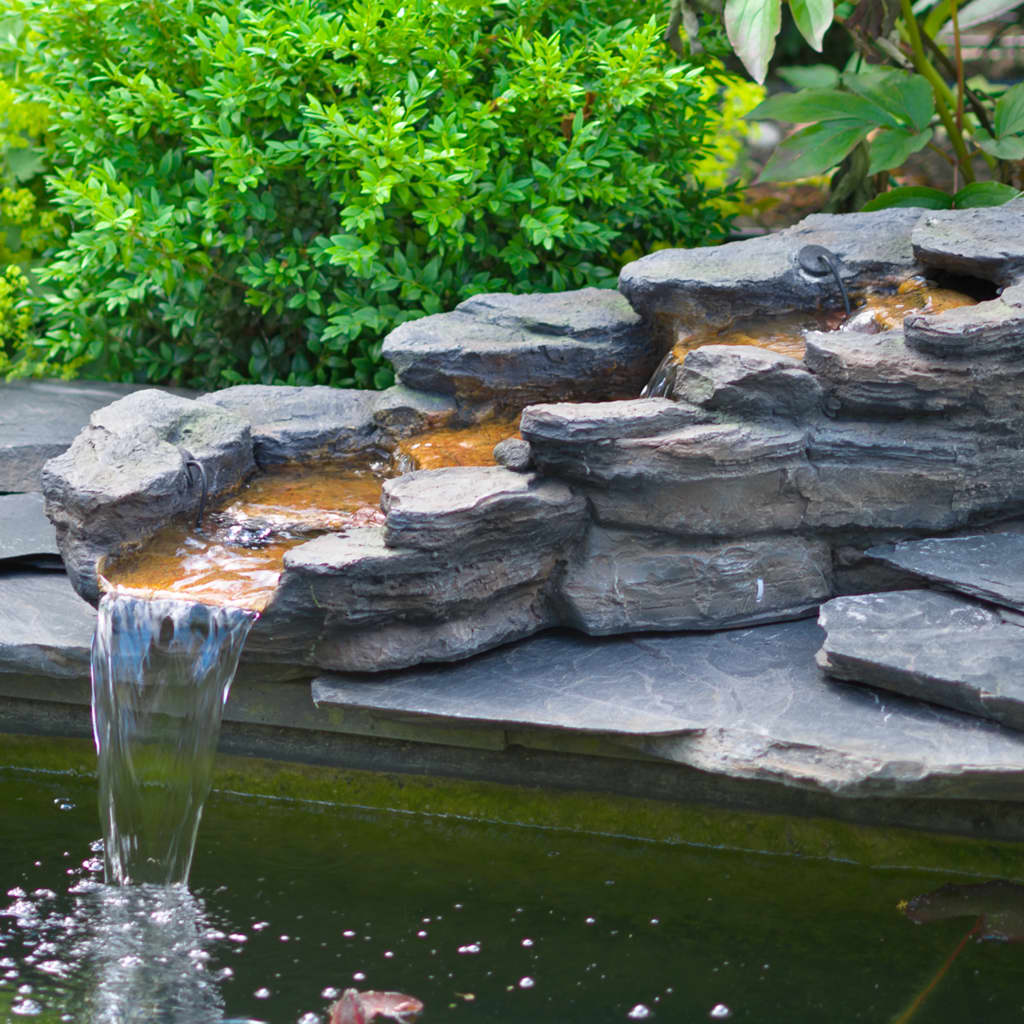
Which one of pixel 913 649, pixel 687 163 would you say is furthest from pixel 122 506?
pixel 687 163

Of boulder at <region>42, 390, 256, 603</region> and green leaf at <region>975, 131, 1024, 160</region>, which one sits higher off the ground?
green leaf at <region>975, 131, 1024, 160</region>

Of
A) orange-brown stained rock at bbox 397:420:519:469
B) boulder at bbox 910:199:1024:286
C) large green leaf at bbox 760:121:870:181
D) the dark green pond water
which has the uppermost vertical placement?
large green leaf at bbox 760:121:870:181

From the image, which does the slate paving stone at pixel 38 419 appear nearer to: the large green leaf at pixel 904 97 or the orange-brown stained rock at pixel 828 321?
the orange-brown stained rock at pixel 828 321

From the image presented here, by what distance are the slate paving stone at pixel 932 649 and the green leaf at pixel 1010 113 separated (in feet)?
8.84

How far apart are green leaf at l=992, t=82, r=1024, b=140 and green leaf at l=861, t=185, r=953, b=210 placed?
0.40 m

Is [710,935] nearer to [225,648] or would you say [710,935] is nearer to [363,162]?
[225,648]

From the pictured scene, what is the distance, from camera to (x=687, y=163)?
5590 mm

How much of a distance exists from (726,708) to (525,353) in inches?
59.6

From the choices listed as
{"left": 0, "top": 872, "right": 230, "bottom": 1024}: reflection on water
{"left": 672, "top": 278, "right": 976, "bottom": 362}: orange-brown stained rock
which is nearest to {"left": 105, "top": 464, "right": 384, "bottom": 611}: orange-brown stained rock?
{"left": 0, "top": 872, "right": 230, "bottom": 1024}: reflection on water

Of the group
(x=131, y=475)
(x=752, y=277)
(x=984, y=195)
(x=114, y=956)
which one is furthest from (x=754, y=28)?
(x=114, y=956)

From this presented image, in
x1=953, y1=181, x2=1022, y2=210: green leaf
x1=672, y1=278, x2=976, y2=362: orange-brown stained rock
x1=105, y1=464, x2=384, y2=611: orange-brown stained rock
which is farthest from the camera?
x1=953, y1=181, x2=1022, y2=210: green leaf

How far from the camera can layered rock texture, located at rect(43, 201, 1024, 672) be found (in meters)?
3.55

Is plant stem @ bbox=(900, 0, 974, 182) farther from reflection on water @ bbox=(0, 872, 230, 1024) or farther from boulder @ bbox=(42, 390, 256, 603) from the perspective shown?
→ reflection on water @ bbox=(0, 872, 230, 1024)

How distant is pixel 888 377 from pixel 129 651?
228 centimetres
